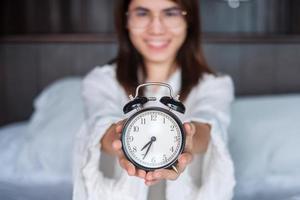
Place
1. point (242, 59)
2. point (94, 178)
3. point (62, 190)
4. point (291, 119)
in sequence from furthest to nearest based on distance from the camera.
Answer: point (242, 59), point (291, 119), point (62, 190), point (94, 178)

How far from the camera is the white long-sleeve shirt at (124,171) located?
128cm

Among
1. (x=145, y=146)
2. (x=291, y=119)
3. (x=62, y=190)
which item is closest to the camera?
(x=145, y=146)

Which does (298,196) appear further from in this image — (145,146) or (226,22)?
(226,22)

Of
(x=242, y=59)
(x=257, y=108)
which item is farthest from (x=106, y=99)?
(x=242, y=59)

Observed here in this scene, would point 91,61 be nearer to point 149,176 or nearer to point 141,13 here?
point 141,13

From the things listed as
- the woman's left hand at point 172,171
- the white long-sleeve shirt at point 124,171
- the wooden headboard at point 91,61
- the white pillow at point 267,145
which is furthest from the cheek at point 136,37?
the wooden headboard at point 91,61

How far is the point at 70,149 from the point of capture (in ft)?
5.91

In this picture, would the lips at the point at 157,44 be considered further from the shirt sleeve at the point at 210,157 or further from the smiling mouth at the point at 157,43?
the shirt sleeve at the point at 210,157

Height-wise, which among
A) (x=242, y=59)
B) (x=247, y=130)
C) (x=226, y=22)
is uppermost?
(x=226, y=22)

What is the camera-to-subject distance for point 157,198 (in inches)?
52.9

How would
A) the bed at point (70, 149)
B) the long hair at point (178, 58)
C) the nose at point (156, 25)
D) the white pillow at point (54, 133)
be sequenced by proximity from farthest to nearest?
the white pillow at point (54, 133)
the bed at point (70, 149)
the long hair at point (178, 58)
the nose at point (156, 25)

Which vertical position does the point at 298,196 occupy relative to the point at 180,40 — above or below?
below

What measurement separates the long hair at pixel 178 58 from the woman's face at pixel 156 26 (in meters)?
0.06

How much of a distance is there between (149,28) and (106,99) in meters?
0.22
